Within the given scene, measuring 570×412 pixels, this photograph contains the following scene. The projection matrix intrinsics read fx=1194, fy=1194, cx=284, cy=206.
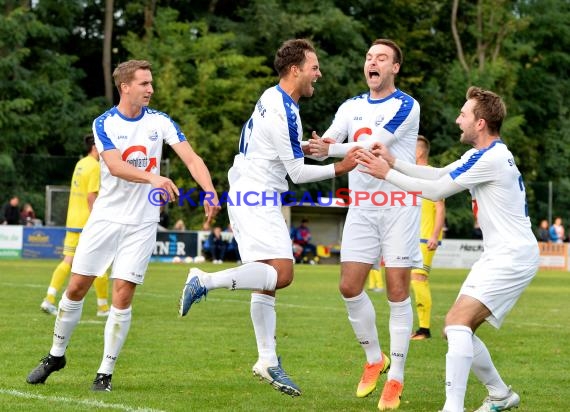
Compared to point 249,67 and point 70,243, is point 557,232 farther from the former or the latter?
point 70,243

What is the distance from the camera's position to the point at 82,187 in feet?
51.6

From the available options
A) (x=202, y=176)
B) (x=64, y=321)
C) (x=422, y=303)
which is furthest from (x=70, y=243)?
(x=202, y=176)

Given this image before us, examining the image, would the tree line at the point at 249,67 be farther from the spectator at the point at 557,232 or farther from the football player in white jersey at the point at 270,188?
the football player in white jersey at the point at 270,188

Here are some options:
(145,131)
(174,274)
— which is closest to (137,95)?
(145,131)

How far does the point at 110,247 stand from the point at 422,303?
19.3 ft

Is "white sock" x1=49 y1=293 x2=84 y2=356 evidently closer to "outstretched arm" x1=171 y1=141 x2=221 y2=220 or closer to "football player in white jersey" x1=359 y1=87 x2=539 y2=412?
"outstretched arm" x1=171 y1=141 x2=221 y2=220

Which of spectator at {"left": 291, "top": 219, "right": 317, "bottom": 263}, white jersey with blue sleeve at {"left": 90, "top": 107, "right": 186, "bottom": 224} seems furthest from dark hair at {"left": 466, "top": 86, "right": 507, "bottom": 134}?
spectator at {"left": 291, "top": 219, "right": 317, "bottom": 263}

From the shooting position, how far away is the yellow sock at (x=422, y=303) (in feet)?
46.8

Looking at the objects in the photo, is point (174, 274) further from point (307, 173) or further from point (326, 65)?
point (326, 65)

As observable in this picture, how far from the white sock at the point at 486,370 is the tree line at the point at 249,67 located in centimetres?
3244

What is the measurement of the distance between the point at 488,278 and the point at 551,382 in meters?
2.72

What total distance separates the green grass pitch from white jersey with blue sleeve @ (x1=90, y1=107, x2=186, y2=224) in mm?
1378

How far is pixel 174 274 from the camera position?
28359mm

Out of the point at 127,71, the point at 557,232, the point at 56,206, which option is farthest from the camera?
the point at 557,232
